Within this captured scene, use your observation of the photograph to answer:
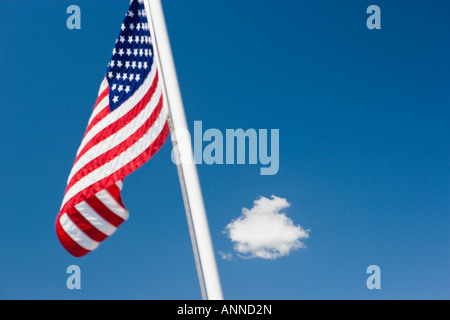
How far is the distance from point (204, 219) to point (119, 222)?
258cm

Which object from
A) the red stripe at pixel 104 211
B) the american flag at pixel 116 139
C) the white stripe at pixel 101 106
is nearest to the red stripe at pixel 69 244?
the american flag at pixel 116 139

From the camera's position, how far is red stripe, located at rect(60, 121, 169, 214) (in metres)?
6.54

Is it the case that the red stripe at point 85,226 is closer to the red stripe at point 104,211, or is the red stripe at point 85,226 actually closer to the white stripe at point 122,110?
the red stripe at point 104,211

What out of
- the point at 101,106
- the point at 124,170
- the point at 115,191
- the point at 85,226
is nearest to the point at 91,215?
the point at 85,226

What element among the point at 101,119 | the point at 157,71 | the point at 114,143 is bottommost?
the point at 114,143

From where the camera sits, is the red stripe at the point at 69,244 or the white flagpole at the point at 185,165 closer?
the white flagpole at the point at 185,165

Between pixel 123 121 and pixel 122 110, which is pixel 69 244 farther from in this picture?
pixel 122 110

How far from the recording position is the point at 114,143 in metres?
6.91

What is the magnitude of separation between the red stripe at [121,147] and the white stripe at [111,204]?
27.0 inches

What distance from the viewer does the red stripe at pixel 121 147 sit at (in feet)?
22.2

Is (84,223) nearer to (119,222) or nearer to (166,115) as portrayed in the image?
(119,222)

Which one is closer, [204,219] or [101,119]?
[204,219]

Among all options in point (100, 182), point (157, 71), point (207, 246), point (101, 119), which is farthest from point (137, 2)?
point (207, 246)

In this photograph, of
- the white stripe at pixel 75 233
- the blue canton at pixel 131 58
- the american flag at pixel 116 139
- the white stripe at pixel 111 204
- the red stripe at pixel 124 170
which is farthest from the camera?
the white stripe at pixel 111 204
